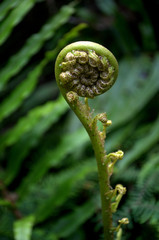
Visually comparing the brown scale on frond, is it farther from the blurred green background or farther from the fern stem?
the blurred green background

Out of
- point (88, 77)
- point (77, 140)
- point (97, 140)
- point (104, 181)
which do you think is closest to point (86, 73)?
point (88, 77)

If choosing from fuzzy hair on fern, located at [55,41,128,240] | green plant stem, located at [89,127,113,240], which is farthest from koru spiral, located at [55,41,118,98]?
green plant stem, located at [89,127,113,240]

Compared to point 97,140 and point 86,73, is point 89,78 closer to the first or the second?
point 86,73

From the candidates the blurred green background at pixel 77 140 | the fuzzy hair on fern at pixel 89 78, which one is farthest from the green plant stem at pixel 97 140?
the blurred green background at pixel 77 140

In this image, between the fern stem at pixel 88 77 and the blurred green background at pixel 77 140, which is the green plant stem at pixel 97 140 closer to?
the fern stem at pixel 88 77

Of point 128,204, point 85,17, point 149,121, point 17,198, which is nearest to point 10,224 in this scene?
point 17,198

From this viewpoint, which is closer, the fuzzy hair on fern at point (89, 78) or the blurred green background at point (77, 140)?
the fuzzy hair on fern at point (89, 78)
